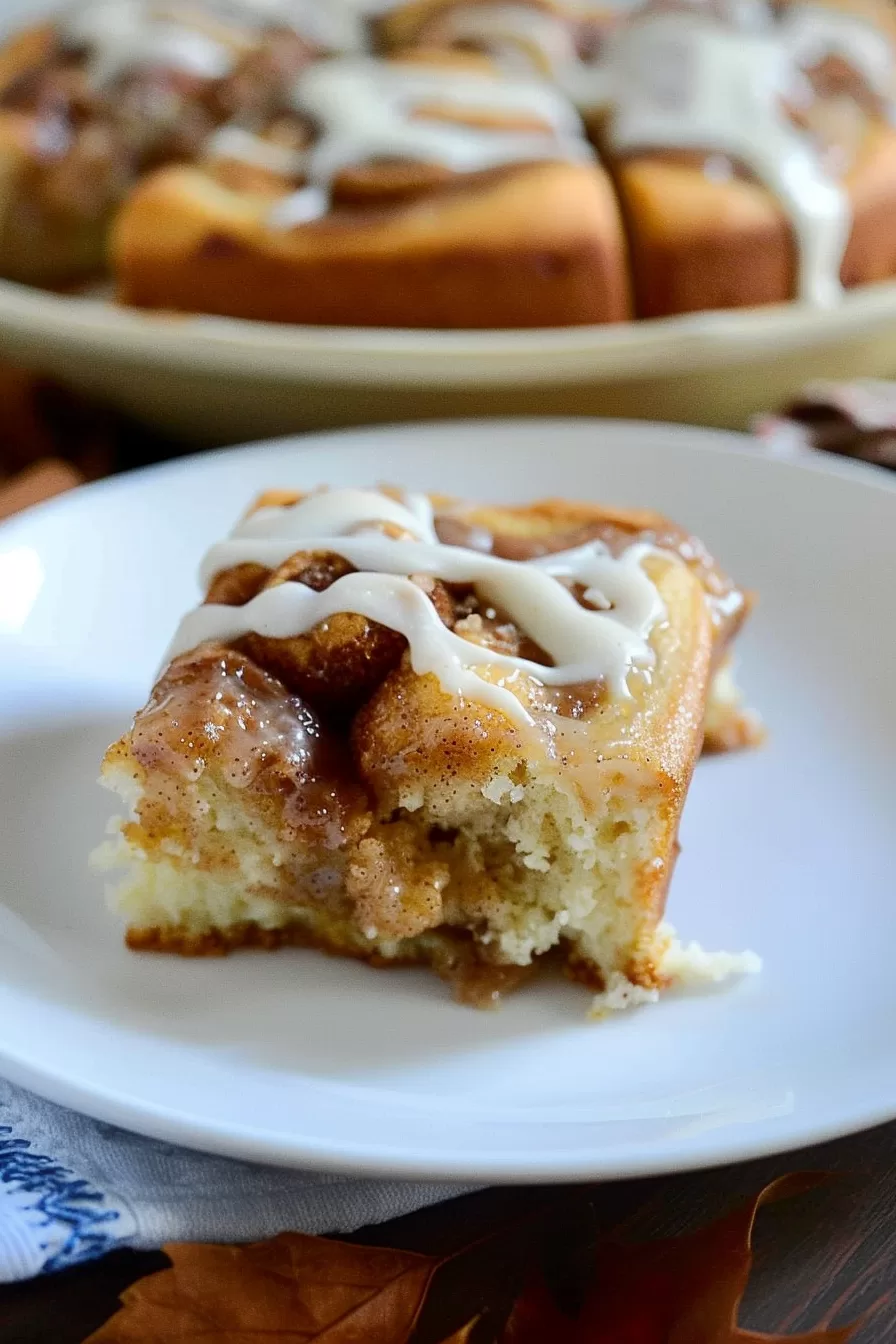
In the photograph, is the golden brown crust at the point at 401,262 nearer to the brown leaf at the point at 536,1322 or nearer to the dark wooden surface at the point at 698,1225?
the dark wooden surface at the point at 698,1225

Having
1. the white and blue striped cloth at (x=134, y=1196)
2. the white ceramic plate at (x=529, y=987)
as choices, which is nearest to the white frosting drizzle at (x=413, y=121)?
the white ceramic plate at (x=529, y=987)

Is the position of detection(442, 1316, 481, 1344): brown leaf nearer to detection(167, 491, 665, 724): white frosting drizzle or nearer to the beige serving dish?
detection(167, 491, 665, 724): white frosting drizzle

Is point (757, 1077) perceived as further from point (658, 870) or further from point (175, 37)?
point (175, 37)

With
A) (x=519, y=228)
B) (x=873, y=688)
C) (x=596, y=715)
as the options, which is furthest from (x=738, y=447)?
(x=596, y=715)

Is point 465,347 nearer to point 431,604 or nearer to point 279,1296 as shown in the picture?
point 431,604

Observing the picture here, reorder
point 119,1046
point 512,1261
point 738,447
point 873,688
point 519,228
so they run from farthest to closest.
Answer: point 519,228 → point 738,447 → point 873,688 → point 119,1046 → point 512,1261

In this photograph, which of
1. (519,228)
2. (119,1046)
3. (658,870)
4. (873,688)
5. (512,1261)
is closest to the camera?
(512,1261)

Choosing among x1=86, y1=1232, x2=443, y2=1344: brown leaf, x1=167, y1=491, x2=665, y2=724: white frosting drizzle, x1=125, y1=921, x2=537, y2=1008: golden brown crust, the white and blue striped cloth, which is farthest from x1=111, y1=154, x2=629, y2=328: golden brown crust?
x1=86, y1=1232, x2=443, y2=1344: brown leaf
